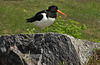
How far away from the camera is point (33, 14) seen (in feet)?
69.2

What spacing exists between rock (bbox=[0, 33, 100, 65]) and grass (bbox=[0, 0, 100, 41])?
6808 mm

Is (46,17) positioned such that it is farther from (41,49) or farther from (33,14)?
(33,14)

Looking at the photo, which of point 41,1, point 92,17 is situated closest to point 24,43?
point 92,17

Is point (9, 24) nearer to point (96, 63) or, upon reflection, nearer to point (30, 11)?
point (30, 11)

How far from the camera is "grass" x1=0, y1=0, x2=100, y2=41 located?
16266mm

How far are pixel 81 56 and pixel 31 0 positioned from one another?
76.9 ft

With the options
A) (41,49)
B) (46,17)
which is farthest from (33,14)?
(41,49)

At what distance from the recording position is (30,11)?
75.6 ft

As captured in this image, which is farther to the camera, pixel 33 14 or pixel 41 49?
pixel 33 14

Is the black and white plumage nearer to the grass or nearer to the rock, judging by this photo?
the rock

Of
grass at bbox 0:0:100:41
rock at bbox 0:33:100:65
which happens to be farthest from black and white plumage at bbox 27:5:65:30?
grass at bbox 0:0:100:41

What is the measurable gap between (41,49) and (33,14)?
48.9 ft

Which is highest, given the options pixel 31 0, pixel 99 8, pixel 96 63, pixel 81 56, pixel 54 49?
pixel 54 49

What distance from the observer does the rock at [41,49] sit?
6418mm
